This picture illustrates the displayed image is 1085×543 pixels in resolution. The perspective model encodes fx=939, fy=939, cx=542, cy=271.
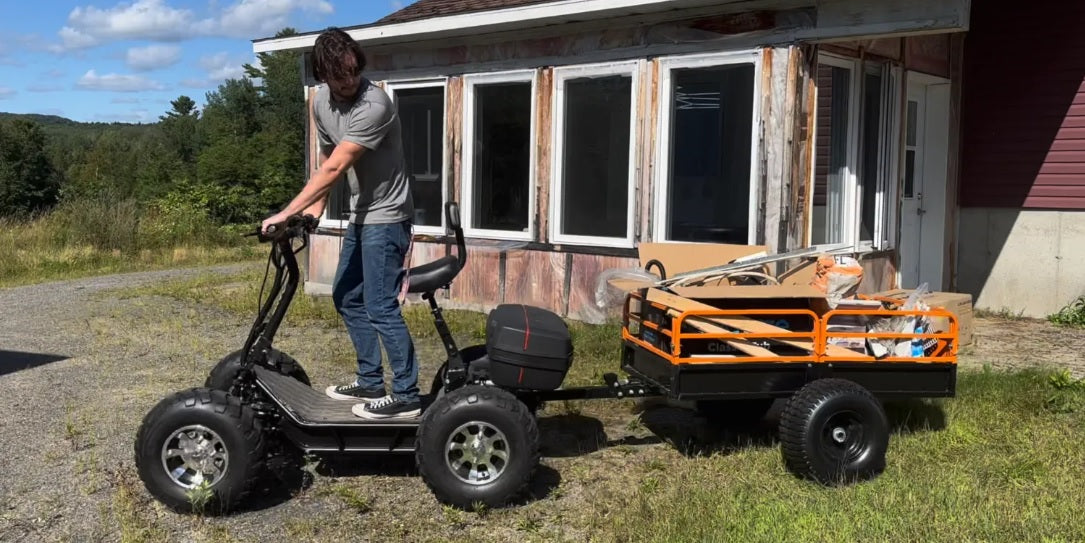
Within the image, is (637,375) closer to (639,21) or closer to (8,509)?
(8,509)

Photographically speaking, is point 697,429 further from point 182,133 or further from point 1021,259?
point 182,133

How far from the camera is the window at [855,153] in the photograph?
25.6 feet

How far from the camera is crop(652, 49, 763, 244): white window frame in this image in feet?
24.2

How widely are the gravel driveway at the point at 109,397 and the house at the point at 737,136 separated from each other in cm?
127

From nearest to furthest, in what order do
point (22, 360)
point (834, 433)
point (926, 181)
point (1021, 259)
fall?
point (834, 433) < point (22, 360) < point (926, 181) < point (1021, 259)

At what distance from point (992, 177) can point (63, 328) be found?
9496mm

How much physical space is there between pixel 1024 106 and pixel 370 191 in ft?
25.6

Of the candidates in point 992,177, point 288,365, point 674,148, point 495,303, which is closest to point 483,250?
point 495,303

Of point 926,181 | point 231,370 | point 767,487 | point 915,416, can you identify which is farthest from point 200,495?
point 926,181

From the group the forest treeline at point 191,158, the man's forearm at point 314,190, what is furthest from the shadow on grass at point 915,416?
the forest treeline at point 191,158

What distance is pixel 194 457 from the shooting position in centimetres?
393

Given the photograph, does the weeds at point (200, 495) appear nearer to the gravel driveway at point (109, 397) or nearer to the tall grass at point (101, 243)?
the gravel driveway at point (109, 397)

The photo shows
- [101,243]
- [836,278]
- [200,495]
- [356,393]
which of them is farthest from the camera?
[101,243]

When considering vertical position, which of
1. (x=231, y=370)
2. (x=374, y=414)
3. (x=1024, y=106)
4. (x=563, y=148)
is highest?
(x=1024, y=106)
